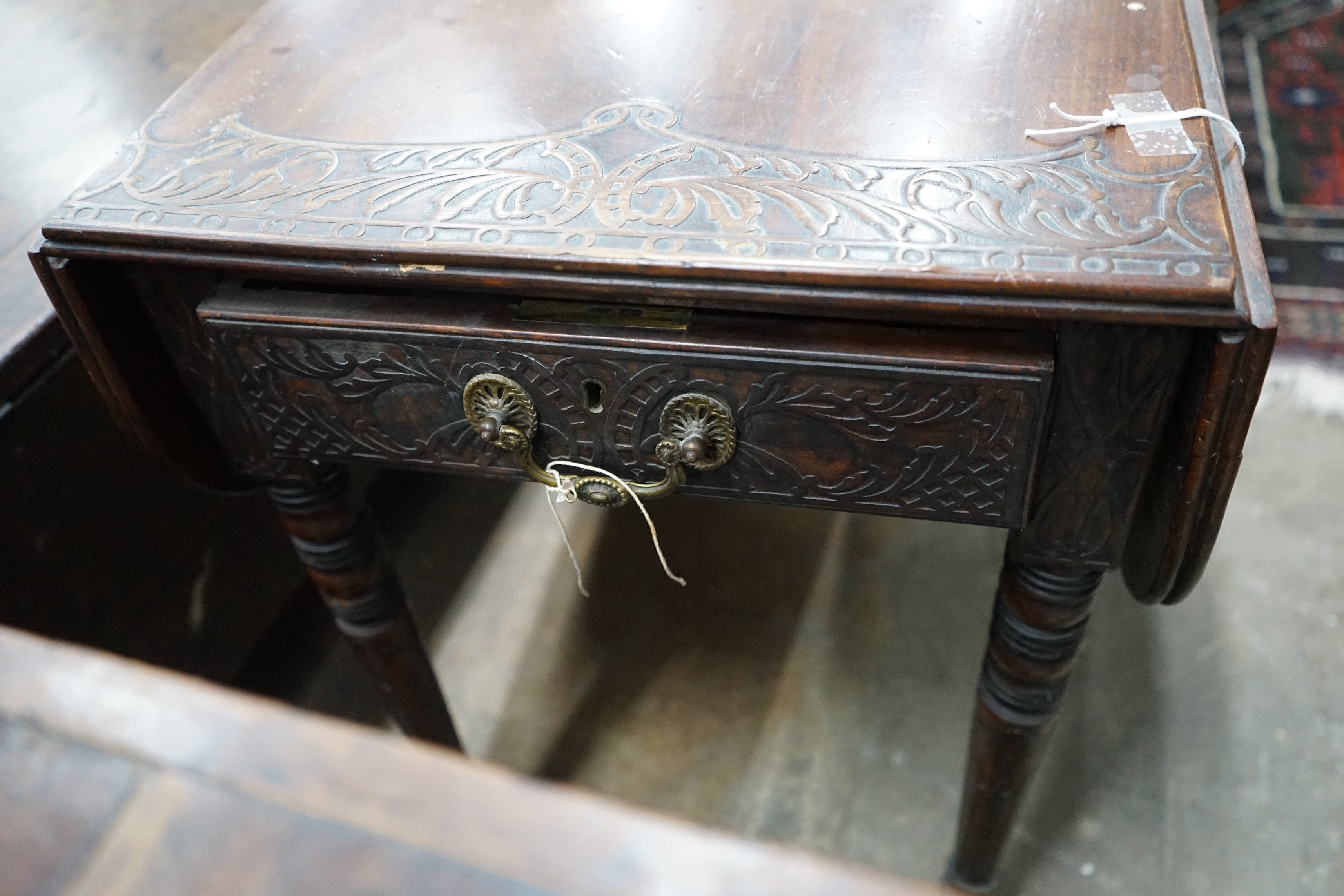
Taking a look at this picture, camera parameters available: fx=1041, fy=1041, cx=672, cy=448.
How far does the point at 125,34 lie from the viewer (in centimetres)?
117

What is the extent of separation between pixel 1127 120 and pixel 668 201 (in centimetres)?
30

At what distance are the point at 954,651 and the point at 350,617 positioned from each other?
69cm

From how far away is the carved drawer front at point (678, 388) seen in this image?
1.95 ft

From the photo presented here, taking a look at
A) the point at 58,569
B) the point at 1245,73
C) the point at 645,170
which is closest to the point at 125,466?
the point at 58,569

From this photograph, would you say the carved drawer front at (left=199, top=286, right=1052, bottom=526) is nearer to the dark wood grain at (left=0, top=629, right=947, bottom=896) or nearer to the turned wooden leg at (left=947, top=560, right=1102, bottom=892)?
the turned wooden leg at (left=947, top=560, right=1102, bottom=892)

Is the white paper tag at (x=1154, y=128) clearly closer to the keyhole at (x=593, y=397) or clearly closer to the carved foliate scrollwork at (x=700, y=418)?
the carved foliate scrollwork at (x=700, y=418)

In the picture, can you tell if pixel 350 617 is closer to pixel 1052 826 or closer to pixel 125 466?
pixel 125 466

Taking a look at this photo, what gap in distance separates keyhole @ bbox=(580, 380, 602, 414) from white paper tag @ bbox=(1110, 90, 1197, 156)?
36 cm

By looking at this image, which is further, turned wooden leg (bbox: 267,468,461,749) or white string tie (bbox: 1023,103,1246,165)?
turned wooden leg (bbox: 267,468,461,749)

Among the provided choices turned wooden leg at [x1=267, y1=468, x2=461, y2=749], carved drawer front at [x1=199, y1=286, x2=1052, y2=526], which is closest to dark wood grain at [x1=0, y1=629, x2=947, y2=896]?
carved drawer front at [x1=199, y1=286, x2=1052, y2=526]

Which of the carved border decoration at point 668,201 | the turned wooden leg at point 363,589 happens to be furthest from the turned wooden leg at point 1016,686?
the turned wooden leg at point 363,589

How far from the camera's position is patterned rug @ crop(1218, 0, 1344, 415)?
1.48m

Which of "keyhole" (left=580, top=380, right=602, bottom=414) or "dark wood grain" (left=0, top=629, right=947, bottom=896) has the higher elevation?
"dark wood grain" (left=0, top=629, right=947, bottom=896)

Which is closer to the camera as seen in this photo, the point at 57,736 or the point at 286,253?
the point at 57,736
